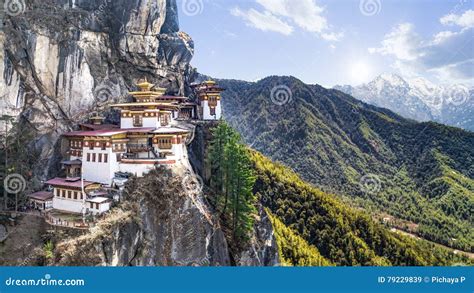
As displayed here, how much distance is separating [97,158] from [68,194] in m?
4.70

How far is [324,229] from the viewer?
7981 centimetres

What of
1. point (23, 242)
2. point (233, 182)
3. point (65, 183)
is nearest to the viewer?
point (23, 242)

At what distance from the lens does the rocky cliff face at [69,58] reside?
4709 cm

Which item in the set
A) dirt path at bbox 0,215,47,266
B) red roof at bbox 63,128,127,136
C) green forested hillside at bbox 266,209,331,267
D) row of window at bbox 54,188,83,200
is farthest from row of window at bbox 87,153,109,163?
green forested hillside at bbox 266,209,331,267

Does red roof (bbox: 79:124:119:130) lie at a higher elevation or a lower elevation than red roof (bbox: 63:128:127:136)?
higher

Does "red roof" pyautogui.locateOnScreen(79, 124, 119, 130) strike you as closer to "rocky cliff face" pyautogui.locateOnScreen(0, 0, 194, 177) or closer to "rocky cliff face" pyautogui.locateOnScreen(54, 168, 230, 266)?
"rocky cliff face" pyautogui.locateOnScreen(0, 0, 194, 177)

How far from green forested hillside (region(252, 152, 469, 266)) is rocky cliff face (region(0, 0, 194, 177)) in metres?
35.7

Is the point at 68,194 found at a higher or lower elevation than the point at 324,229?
higher

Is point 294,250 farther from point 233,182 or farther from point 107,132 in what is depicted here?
point 107,132

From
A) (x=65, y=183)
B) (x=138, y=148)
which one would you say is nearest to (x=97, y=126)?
(x=138, y=148)

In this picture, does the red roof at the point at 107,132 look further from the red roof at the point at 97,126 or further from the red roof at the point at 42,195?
the red roof at the point at 42,195

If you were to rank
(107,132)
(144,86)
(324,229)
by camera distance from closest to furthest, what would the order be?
1. (107,132)
2. (144,86)
3. (324,229)

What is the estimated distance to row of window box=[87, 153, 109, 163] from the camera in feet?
145

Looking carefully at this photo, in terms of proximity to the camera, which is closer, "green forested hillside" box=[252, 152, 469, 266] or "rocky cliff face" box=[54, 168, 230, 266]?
"rocky cliff face" box=[54, 168, 230, 266]
